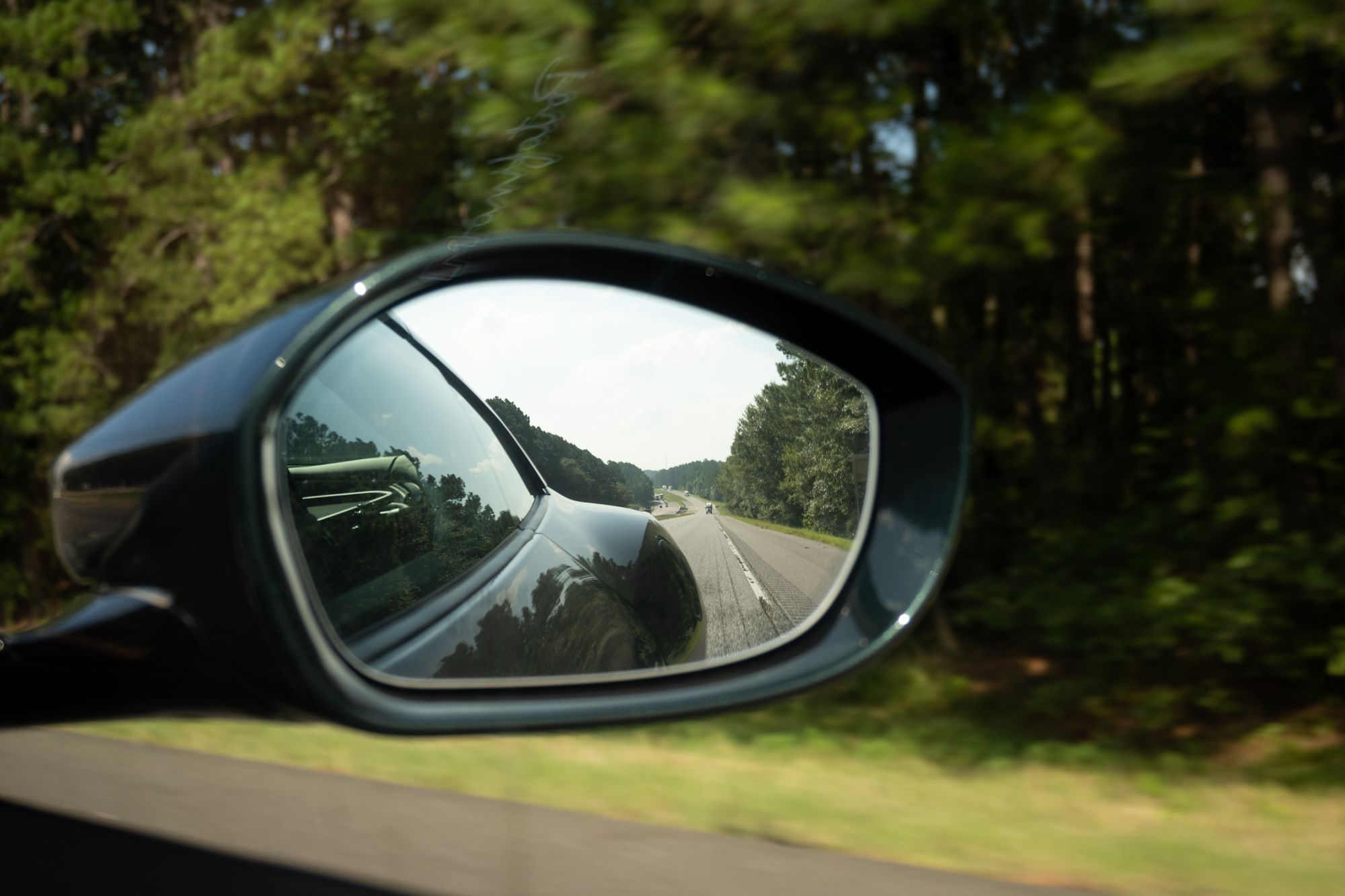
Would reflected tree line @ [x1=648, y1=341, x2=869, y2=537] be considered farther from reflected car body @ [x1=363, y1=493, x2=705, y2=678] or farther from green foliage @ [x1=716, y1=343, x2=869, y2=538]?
reflected car body @ [x1=363, y1=493, x2=705, y2=678]

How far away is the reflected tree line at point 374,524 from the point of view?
154 cm

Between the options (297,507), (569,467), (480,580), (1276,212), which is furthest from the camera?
(1276,212)

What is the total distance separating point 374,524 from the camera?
5.42ft

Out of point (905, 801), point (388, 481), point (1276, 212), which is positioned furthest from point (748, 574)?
point (1276, 212)

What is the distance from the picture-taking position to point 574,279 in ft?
5.73

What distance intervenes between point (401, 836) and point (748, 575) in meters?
2.44

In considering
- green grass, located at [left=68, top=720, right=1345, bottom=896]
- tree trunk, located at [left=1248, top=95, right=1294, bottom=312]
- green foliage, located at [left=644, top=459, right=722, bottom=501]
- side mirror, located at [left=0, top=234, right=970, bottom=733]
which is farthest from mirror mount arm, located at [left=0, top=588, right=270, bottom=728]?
tree trunk, located at [left=1248, top=95, right=1294, bottom=312]

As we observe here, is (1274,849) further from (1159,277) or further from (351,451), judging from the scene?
(351,451)

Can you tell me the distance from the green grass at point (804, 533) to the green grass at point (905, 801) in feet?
6.68

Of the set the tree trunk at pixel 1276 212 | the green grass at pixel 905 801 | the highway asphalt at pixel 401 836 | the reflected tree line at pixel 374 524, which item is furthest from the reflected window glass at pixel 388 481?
the tree trunk at pixel 1276 212

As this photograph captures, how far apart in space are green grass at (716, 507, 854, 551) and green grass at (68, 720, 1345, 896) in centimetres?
204

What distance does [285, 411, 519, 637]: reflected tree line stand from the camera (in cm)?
154

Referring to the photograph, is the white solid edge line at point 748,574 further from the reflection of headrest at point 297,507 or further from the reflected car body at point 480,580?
the reflection of headrest at point 297,507

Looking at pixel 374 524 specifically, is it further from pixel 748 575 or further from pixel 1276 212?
pixel 1276 212
